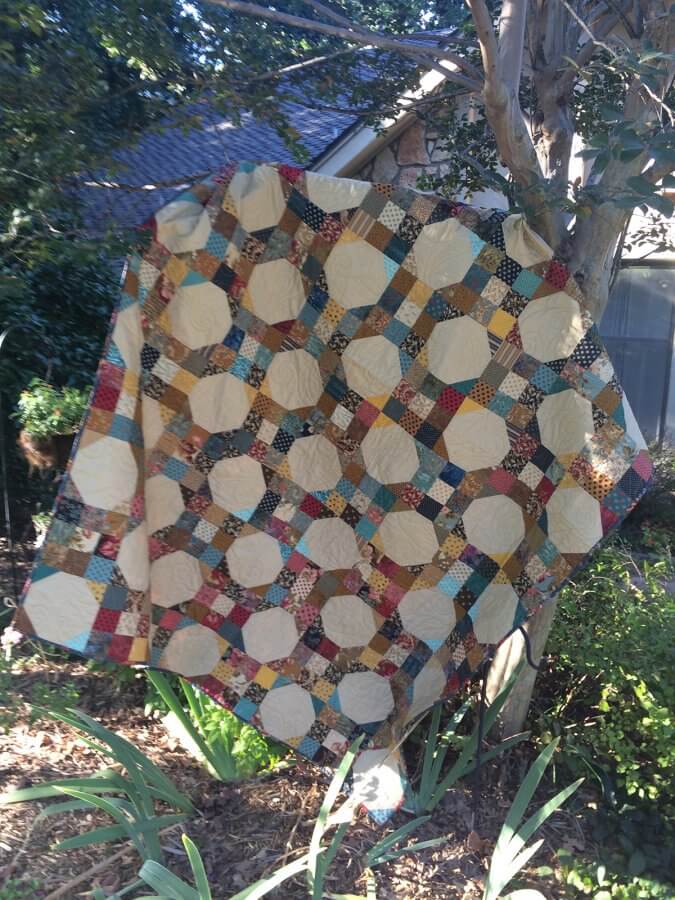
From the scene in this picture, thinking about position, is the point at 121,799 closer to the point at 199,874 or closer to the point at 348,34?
the point at 199,874

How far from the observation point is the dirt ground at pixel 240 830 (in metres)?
2.21

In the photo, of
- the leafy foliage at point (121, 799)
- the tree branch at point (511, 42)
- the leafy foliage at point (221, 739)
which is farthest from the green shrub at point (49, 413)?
the tree branch at point (511, 42)

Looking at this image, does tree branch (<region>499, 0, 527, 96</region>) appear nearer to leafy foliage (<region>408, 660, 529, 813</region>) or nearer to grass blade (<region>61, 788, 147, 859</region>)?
leafy foliage (<region>408, 660, 529, 813</region>)

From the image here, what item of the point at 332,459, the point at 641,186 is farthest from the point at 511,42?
the point at 332,459

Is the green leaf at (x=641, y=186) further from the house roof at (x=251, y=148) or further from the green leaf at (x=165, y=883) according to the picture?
the house roof at (x=251, y=148)

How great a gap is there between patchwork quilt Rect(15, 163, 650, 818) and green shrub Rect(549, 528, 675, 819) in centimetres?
62

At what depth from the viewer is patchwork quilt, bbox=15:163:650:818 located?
2.05m

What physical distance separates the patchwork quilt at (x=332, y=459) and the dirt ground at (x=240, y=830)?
0.77 ft

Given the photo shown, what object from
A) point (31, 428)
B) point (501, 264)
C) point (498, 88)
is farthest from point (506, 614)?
point (31, 428)

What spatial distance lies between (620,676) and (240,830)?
4.37 feet

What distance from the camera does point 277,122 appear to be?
3.22 metres

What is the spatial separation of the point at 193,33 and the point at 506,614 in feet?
8.84

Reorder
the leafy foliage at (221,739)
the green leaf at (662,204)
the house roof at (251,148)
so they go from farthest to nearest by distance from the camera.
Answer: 1. the house roof at (251,148)
2. the leafy foliage at (221,739)
3. the green leaf at (662,204)

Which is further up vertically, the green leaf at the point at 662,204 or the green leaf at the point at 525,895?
the green leaf at the point at 662,204
